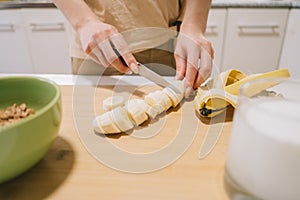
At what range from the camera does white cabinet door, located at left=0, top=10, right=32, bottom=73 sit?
1.50 m

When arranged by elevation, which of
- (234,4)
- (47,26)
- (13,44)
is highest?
(234,4)

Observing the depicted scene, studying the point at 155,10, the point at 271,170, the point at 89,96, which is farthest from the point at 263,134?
the point at 155,10

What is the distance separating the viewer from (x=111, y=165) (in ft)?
1.30

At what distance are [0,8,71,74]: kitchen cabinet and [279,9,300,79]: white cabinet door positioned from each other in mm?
1190

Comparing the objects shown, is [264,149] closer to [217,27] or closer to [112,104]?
[112,104]

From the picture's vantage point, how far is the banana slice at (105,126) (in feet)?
1.49

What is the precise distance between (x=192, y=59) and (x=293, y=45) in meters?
1.10

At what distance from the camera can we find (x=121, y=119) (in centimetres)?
46

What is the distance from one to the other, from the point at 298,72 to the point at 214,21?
0.52 metres

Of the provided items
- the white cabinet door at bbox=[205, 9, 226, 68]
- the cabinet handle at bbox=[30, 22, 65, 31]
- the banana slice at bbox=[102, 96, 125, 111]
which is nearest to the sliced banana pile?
the banana slice at bbox=[102, 96, 125, 111]

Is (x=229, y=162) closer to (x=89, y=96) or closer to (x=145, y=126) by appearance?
(x=145, y=126)

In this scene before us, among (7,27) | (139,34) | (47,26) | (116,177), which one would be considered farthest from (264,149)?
(7,27)

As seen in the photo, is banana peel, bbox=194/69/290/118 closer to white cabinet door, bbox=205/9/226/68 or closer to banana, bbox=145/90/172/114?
banana, bbox=145/90/172/114

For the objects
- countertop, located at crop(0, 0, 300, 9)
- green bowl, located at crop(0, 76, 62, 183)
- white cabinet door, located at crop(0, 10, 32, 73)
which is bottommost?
white cabinet door, located at crop(0, 10, 32, 73)
